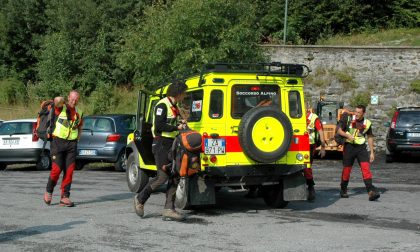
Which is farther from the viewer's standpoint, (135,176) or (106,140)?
(106,140)

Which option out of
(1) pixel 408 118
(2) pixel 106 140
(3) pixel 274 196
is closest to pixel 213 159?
(3) pixel 274 196

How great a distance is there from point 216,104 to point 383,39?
30.2 meters

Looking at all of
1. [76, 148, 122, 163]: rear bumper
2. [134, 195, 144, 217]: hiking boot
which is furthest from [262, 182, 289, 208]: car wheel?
Answer: [76, 148, 122, 163]: rear bumper

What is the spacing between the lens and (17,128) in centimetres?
2023

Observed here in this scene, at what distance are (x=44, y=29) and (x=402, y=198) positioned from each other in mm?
39601

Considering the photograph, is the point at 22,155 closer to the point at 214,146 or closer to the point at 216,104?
the point at 216,104

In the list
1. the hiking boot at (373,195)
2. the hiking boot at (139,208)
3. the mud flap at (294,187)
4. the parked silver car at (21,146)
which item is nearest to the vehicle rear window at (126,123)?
the parked silver car at (21,146)

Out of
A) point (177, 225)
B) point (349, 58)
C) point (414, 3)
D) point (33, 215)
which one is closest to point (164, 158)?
point (177, 225)

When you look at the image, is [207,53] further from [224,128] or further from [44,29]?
[44,29]

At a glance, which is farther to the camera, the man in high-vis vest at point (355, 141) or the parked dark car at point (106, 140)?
the parked dark car at point (106, 140)

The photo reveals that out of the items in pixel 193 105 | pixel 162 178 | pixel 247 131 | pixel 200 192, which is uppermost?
pixel 193 105

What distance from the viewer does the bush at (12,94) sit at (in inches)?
→ 1615

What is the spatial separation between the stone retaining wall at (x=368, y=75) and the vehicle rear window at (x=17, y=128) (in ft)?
43.0

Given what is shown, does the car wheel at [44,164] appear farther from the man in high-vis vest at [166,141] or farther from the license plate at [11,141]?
the man in high-vis vest at [166,141]
